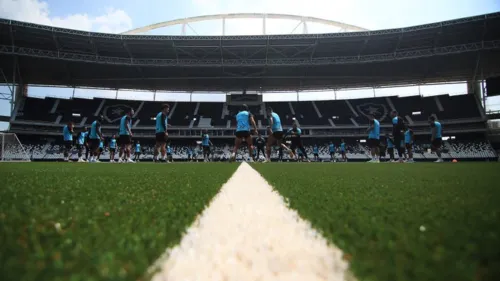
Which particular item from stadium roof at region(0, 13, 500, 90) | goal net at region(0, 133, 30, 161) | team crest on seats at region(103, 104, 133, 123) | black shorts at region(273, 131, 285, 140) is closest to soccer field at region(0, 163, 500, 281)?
black shorts at region(273, 131, 285, 140)

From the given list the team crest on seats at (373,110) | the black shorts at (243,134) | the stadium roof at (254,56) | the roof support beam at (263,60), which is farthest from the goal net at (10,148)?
the team crest on seats at (373,110)

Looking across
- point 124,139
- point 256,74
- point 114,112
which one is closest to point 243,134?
point 124,139

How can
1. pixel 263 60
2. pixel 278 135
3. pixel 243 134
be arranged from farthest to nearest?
pixel 263 60 → pixel 278 135 → pixel 243 134

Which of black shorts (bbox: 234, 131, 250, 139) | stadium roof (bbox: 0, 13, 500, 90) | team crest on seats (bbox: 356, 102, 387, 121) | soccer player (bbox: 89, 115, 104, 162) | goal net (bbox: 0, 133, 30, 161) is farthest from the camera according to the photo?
team crest on seats (bbox: 356, 102, 387, 121)

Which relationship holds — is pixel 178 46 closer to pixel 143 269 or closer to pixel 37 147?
pixel 37 147

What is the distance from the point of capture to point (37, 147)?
2645cm

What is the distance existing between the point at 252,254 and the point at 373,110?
108 ft

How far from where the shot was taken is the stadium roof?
22500 millimetres

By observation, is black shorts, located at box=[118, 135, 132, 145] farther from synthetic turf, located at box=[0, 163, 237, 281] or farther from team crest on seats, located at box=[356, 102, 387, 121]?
team crest on seats, located at box=[356, 102, 387, 121]

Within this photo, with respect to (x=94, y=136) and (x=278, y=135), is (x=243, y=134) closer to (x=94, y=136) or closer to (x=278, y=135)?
(x=278, y=135)

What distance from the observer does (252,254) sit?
0.67 m

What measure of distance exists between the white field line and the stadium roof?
24.0 metres

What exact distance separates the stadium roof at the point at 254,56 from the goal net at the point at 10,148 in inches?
315

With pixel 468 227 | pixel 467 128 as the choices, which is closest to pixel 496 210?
pixel 468 227
